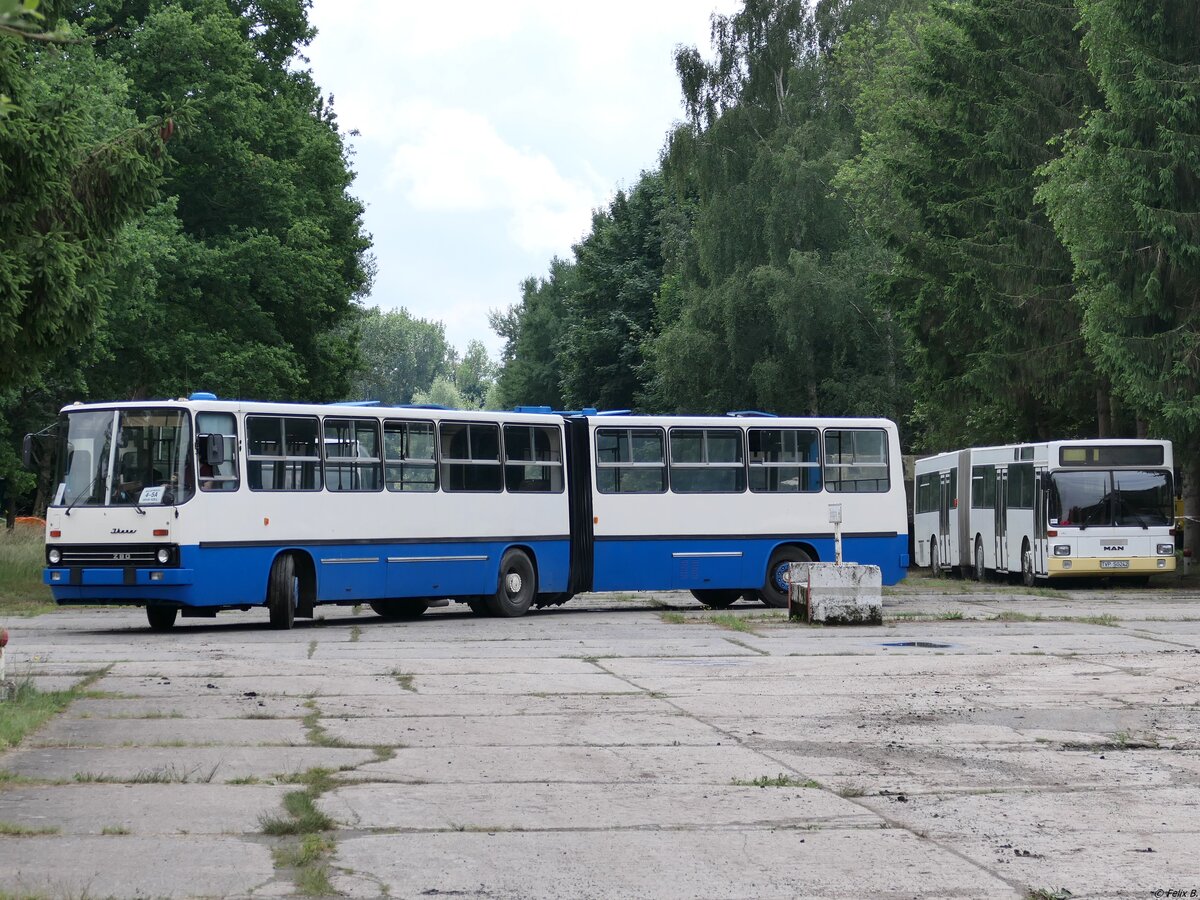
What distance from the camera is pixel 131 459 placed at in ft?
71.6

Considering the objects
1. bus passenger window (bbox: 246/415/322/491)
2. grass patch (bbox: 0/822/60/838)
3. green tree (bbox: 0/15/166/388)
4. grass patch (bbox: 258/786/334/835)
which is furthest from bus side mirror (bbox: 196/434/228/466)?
grass patch (bbox: 0/822/60/838)

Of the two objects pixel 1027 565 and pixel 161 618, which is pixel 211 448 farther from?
pixel 1027 565

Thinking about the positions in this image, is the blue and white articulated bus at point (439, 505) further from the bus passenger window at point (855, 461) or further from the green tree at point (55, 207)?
the green tree at point (55, 207)

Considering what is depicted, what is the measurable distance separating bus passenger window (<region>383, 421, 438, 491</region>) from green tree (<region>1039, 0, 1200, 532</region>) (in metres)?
15.8

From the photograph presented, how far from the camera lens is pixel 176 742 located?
1076 centimetres

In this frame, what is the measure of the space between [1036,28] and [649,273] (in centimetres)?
3605

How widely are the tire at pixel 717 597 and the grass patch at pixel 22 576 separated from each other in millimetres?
10608

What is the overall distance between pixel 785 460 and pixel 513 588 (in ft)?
17.6

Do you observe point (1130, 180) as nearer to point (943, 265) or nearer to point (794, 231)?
point (943, 265)

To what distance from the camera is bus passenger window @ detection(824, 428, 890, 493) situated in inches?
1138

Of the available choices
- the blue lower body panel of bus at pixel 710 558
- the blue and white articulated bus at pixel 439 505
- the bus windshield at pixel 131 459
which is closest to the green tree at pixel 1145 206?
the blue and white articulated bus at pixel 439 505

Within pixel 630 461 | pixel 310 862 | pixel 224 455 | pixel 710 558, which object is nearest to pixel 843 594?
pixel 710 558

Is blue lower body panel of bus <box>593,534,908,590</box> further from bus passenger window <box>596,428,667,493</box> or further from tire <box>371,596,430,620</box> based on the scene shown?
tire <box>371,596,430,620</box>

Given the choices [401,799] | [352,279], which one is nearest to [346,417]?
[401,799]
